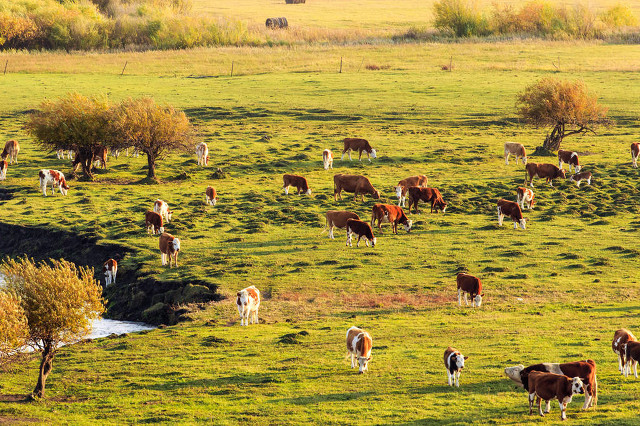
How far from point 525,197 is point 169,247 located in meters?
19.8

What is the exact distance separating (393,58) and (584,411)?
8677 cm

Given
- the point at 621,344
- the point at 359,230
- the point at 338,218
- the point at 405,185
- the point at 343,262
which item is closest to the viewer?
the point at 621,344

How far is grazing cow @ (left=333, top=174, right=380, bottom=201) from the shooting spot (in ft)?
148

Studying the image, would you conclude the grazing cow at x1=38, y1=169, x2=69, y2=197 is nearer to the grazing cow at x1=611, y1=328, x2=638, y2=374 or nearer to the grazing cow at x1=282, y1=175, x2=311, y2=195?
the grazing cow at x1=282, y1=175, x2=311, y2=195

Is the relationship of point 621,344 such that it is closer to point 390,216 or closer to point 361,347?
point 361,347

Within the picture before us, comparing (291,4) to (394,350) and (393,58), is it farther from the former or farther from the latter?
(394,350)

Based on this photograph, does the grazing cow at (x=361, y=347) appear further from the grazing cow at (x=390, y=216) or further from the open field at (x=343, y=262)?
the grazing cow at (x=390, y=216)

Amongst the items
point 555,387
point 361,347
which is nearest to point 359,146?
point 361,347

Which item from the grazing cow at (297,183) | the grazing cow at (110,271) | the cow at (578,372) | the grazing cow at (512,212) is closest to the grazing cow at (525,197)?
the grazing cow at (512,212)

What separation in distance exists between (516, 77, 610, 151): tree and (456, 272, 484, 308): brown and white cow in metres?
30.1

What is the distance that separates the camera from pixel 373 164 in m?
54.9

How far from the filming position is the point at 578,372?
67.2ft

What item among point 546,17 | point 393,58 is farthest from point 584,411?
point 546,17

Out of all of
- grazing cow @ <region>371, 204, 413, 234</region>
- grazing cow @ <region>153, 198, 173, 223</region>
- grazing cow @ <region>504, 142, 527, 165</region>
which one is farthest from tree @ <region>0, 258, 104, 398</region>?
grazing cow @ <region>504, 142, 527, 165</region>
